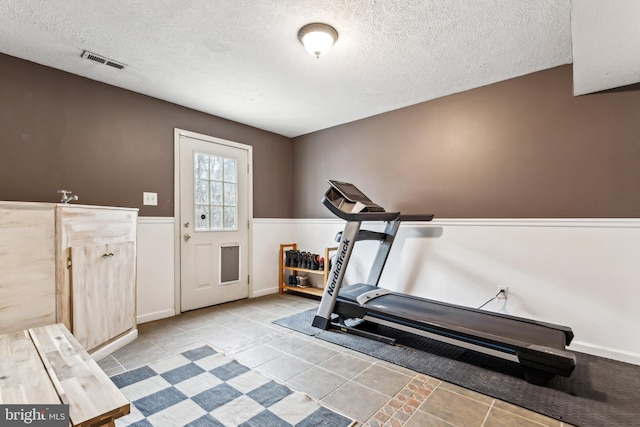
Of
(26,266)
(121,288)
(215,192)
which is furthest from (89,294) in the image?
(215,192)

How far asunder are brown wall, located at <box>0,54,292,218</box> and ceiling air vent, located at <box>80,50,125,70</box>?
0.45m

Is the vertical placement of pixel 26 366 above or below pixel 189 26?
below

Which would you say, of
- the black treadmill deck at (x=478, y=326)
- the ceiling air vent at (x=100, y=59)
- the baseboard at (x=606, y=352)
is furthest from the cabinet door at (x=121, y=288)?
the baseboard at (x=606, y=352)

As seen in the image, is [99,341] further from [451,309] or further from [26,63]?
[451,309]

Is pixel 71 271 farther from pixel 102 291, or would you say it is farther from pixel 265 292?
pixel 265 292

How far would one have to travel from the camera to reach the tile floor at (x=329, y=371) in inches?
66.9

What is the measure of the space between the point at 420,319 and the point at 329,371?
0.83 meters

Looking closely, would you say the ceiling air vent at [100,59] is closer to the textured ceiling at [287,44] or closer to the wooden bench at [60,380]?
the textured ceiling at [287,44]

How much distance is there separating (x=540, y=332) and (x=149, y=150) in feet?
12.8

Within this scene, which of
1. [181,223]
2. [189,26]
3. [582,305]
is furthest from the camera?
[181,223]

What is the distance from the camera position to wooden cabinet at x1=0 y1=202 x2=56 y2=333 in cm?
173

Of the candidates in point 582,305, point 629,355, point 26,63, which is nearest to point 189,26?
point 26,63

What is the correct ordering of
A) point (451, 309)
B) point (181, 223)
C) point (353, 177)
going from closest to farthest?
point (451, 309) < point (181, 223) < point (353, 177)

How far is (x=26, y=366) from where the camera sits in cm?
121
